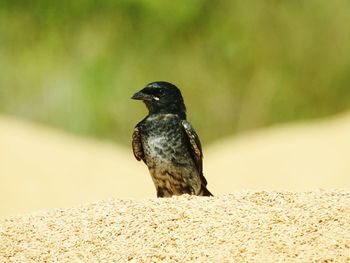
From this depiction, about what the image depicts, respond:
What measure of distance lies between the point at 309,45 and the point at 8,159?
7.64m

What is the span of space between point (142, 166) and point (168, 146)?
33.9ft

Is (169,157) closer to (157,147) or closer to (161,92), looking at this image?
(157,147)

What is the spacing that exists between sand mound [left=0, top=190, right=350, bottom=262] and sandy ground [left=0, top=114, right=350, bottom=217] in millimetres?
9178

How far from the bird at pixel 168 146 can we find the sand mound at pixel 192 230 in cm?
216

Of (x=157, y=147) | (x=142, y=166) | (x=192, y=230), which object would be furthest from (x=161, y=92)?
(x=142, y=166)

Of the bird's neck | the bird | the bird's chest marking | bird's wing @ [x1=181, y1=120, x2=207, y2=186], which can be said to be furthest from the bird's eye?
the bird's chest marking

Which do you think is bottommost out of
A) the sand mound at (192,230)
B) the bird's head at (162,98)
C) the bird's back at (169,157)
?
the sand mound at (192,230)

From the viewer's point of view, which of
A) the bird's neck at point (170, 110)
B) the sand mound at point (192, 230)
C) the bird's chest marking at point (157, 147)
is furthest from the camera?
the bird's neck at point (170, 110)

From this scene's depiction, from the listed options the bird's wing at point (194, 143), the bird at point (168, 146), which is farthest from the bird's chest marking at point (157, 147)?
the bird's wing at point (194, 143)

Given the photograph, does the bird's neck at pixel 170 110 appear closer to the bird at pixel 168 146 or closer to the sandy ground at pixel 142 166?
the bird at pixel 168 146

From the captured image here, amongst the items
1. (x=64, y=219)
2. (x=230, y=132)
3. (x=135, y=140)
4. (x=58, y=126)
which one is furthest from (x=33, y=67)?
(x=64, y=219)

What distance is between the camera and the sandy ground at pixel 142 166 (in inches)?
719

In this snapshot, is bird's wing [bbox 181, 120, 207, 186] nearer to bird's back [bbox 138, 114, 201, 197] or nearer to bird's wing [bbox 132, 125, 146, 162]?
bird's back [bbox 138, 114, 201, 197]

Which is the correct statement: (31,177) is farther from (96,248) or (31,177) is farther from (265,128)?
(96,248)
